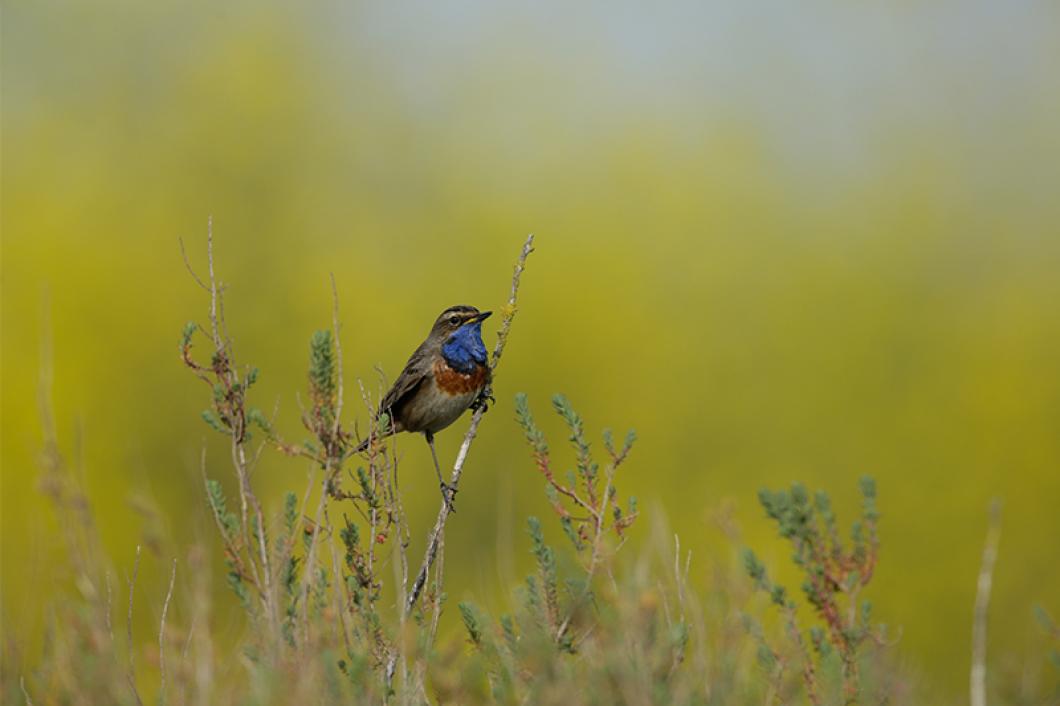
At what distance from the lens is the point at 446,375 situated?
844 cm

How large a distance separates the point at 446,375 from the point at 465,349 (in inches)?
8.1

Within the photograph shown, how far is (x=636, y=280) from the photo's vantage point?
2728 centimetres

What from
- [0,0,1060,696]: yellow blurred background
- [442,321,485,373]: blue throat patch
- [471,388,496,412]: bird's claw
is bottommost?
[471,388,496,412]: bird's claw

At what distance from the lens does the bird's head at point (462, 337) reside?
8.33 m

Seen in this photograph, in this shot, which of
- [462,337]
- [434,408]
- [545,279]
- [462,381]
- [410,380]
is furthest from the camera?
[545,279]

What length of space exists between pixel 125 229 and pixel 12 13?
5.65 metres

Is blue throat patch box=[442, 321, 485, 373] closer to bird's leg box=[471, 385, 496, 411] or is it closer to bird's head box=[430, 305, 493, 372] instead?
bird's head box=[430, 305, 493, 372]

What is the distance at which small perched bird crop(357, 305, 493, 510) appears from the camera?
328 inches

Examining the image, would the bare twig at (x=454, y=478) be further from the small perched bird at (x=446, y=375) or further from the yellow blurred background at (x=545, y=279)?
the yellow blurred background at (x=545, y=279)

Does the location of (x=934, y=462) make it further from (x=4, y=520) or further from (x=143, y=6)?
(x=143, y=6)

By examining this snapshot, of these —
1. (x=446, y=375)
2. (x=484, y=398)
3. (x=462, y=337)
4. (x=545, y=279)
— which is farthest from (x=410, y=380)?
(x=545, y=279)

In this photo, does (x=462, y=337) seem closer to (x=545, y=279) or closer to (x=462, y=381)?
(x=462, y=381)

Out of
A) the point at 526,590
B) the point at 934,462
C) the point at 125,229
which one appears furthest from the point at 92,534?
the point at 934,462

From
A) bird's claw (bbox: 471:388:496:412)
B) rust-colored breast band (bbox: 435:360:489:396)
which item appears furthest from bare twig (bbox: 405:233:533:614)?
rust-colored breast band (bbox: 435:360:489:396)
